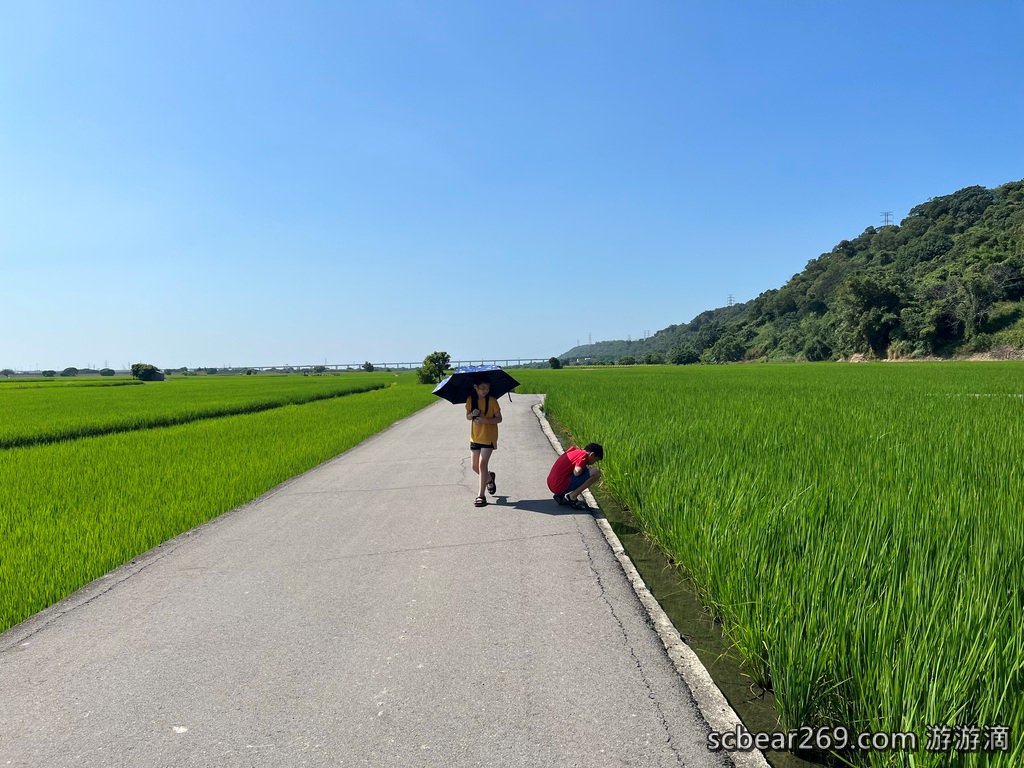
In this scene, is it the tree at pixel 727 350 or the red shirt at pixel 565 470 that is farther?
the tree at pixel 727 350

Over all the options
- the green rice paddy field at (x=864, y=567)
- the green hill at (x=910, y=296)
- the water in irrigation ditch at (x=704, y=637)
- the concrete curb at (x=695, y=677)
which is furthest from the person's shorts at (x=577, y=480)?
the green hill at (x=910, y=296)

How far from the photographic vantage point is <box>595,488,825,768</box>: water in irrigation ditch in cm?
268

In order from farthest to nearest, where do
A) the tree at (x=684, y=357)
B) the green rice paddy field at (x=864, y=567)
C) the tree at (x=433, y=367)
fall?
the tree at (x=684, y=357) < the tree at (x=433, y=367) < the green rice paddy field at (x=864, y=567)

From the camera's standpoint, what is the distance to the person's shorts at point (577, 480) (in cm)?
675

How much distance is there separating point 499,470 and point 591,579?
511 centimetres

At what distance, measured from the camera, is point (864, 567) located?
10.1 ft

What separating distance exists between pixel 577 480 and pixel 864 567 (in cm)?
386

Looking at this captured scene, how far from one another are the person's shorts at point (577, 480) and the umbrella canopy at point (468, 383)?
4.40ft

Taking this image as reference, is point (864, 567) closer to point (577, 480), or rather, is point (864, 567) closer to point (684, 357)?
point (577, 480)

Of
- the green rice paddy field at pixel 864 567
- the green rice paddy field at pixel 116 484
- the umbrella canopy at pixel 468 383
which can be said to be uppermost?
the umbrella canopy at pixel 468 383

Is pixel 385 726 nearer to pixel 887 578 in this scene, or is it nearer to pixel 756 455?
pixel 887 578

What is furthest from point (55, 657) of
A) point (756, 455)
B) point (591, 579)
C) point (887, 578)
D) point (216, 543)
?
point (756, 455)

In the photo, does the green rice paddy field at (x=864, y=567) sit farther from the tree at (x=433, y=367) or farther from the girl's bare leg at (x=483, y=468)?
the tree at (x=433, y=367)

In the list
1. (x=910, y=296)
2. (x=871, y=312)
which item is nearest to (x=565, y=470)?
(x=871, y=312)
